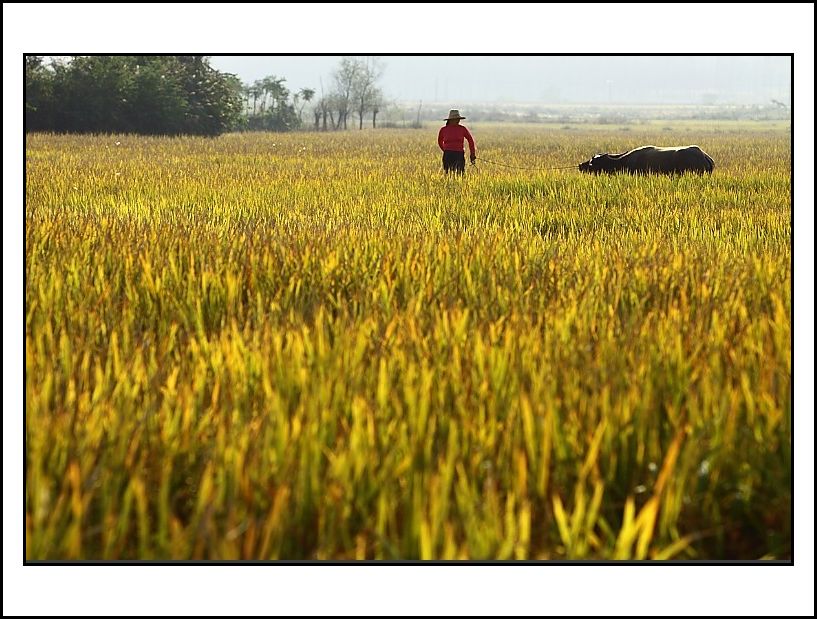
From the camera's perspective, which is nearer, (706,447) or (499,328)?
(706,447)

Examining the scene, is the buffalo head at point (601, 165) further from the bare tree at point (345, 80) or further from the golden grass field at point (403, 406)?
the bare tree at point (345, 80)

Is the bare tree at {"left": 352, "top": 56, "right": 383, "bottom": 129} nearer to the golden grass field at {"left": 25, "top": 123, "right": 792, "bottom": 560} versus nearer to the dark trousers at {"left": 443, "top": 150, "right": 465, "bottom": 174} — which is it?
the dark trousers at {"left": 443, "top": 150, "right": 465, "bottom": 174}

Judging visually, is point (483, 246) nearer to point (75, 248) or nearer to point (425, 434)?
point (75, 248)

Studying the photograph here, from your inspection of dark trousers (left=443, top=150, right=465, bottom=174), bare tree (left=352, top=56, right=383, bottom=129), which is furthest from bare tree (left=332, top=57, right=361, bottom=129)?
dark trousers (left=443, top=150, right=465, bottom=174)

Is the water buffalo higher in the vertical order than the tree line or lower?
lower

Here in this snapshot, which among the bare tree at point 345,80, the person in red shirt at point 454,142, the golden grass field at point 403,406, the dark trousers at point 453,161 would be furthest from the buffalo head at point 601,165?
the bare tree at point 345,80

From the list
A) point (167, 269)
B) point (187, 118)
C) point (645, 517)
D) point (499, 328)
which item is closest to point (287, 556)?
point (645, 517)

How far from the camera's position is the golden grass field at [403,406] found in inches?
60.3

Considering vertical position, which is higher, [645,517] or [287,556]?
[645,517]

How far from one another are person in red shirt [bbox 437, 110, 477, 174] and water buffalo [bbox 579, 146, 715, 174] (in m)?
1.56

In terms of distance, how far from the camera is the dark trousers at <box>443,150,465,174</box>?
1149cm

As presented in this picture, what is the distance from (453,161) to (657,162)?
2464 mm

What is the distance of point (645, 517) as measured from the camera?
1.40m
